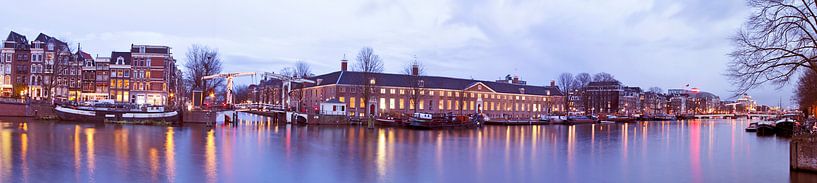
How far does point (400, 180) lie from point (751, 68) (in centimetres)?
1459

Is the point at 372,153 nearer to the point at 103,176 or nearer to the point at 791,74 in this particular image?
the point at 103,176

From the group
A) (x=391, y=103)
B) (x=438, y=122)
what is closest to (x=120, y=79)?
(x=391, y=103)

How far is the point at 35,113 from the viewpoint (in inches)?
2687

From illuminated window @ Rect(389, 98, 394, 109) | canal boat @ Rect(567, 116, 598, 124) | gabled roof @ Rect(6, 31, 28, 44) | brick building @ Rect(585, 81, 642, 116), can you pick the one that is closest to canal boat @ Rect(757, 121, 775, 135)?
canal boat @ Rect(567, 116, 598, 124)

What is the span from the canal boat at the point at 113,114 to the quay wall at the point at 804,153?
54.8m

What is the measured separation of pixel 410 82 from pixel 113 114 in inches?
1649

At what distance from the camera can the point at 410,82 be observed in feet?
291

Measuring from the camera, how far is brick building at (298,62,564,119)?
87875 mm

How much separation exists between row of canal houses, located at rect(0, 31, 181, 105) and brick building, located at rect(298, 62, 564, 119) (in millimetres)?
21892

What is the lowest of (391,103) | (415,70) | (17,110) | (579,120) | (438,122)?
(579,120)

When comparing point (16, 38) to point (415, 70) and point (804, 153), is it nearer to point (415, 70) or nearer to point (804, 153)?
point (415, 70)

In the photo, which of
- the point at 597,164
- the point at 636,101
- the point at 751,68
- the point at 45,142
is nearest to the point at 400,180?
the point at 597,164

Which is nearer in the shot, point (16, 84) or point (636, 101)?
point (16, 84)

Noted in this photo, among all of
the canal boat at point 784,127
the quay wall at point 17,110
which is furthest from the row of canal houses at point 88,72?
the canal boat at point 784,127
